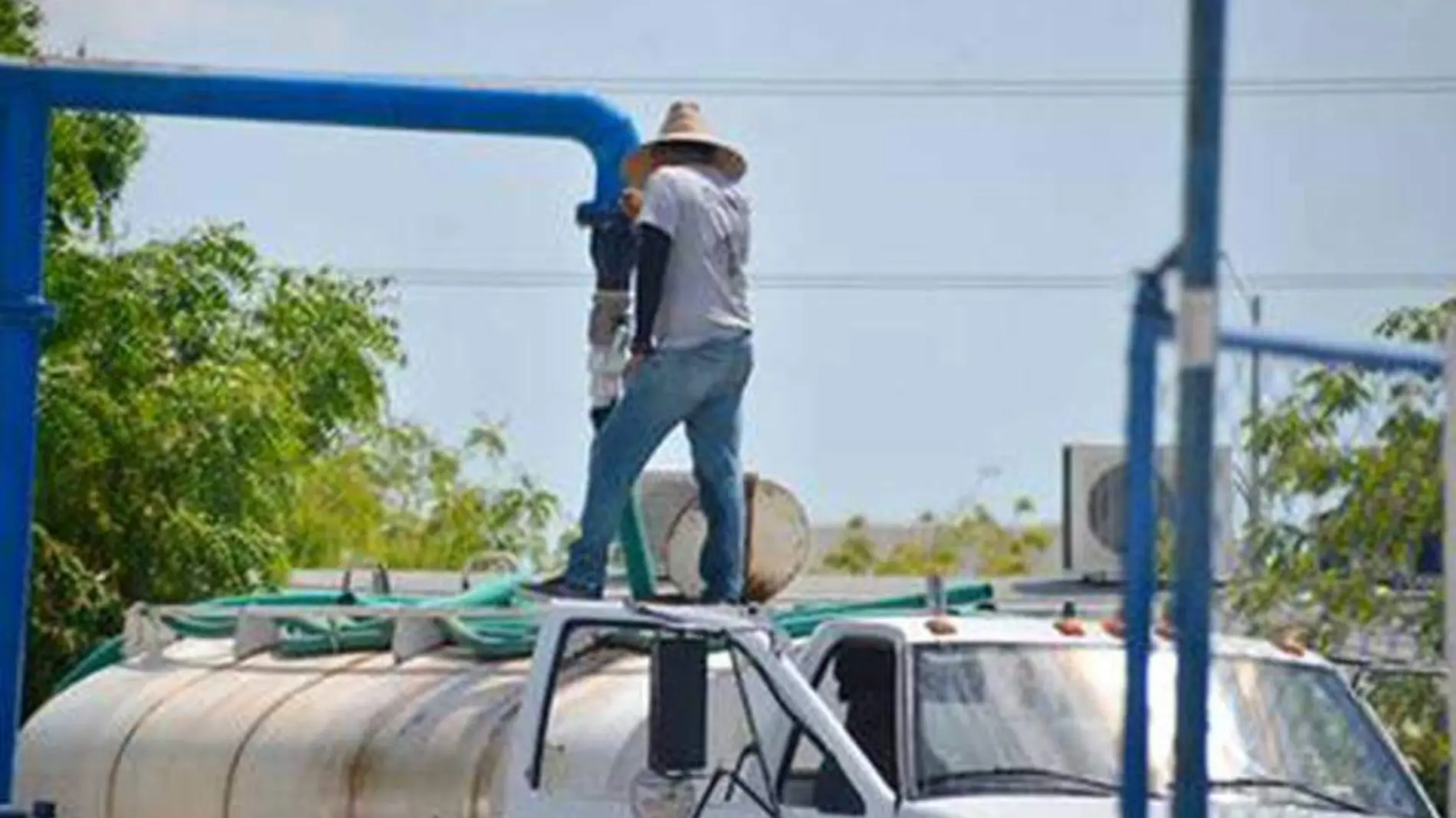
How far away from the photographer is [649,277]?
43.8 feet

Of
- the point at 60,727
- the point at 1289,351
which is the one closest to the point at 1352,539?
the point at 1289,351

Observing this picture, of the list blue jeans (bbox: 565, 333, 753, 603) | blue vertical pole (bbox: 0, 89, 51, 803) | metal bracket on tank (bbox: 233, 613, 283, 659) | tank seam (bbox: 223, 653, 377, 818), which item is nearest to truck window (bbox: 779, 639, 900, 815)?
blue jeans (bbox: 565, 333, 753, 603)

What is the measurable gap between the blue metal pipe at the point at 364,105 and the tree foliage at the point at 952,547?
43749 mm

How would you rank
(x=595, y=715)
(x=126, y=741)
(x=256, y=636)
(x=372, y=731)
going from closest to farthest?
1. (x=595, y=715)
2. (x=372, y=731)
3. (x=126, y=741)
4. (x=256, y=636)

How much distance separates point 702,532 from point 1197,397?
735 cm

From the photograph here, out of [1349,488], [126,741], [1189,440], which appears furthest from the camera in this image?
[126,741]

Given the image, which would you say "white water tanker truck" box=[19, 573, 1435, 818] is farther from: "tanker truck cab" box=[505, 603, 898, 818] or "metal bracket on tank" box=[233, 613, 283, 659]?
"metal bracket on tank" box=[233, 613, 283, 659]

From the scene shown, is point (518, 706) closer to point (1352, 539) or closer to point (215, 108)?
point (215, 108)

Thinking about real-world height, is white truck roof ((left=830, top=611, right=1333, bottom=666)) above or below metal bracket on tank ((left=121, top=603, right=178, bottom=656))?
above

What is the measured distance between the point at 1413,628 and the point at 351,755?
15.7 feet

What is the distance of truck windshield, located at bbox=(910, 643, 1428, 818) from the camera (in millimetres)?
11352

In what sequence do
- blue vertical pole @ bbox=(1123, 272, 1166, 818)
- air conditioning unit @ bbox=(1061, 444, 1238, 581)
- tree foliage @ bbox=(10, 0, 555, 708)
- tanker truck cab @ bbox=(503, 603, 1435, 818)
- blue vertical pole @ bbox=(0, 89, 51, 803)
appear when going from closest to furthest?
1. blue vertical pole @ bbox=(1123, 272, 1166, 818)
2. air conditioning unit @ bbox=(1061, 444, 1238, 581)
3. tanker truck cab @ bbox=(503, 603, 1435, 818)
4. blue vertical pole @ bbox=(0, 89, 51, 803)
5. tree foliage @ bbox=(10, 0, 555, 708)

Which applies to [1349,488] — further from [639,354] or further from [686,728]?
[639,354]

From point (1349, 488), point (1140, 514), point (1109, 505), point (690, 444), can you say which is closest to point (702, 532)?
point (690, 444)
